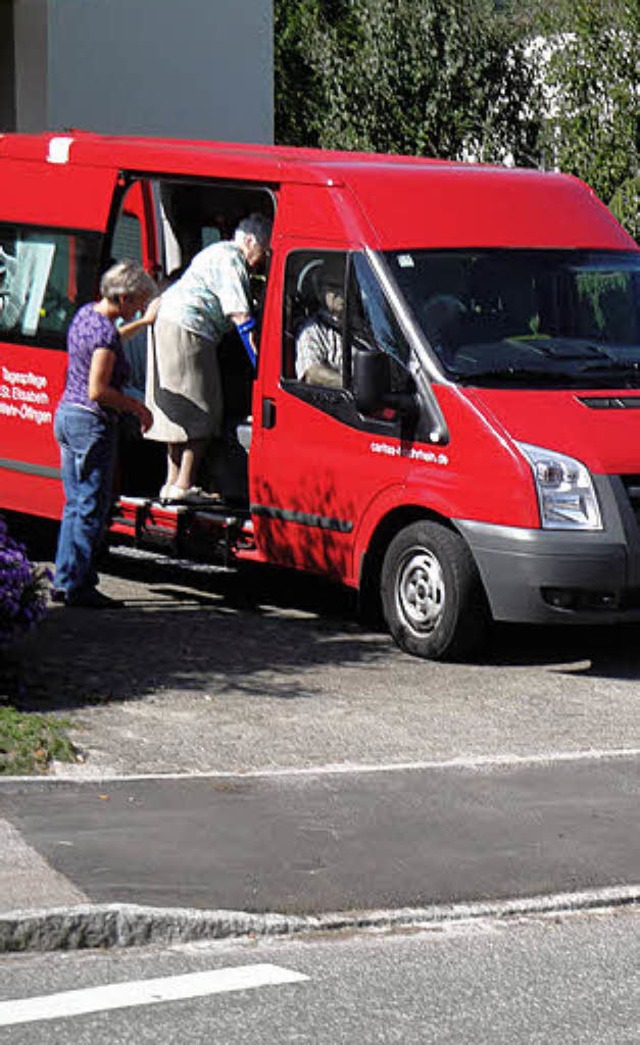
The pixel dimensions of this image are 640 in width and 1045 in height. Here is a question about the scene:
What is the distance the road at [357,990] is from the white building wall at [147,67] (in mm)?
14649

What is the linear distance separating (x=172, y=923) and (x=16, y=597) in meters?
3.34

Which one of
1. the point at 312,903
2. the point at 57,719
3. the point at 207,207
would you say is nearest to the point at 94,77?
the point at 207,207

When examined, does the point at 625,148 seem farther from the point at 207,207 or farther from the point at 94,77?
the point at 207,207

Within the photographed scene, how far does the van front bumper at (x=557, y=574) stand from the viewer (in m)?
9.89

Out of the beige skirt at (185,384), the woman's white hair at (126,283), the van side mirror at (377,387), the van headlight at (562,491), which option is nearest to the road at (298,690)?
the van headlight at (562,491)

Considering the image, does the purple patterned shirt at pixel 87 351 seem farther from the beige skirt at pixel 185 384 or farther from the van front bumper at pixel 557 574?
the van front bumper at pixel 557 574

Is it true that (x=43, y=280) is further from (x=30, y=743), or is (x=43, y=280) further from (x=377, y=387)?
(x=30, y=743)

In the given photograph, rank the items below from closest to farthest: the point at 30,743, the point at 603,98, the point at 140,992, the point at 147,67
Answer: the point at 140,992, the point at 30,743, the point at 147,67, the point at 603,98

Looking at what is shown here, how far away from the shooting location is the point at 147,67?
20734 mm

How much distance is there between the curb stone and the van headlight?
3665 millimetres

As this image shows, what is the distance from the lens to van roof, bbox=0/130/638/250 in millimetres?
10898

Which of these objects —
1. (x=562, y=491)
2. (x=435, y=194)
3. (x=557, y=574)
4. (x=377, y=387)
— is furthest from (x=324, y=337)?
(x=557, y=574)

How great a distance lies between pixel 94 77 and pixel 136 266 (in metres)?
9.46

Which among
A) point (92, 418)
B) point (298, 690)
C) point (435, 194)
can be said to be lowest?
point (298, 690)
